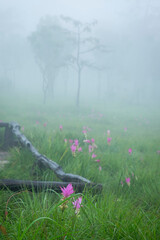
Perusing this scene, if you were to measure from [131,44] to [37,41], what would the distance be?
25571 millimetres

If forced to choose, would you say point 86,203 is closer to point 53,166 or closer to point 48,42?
point 53,166

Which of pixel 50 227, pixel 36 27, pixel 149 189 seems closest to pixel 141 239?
pixel 50 227

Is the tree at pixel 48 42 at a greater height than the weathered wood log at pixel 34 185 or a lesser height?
greater

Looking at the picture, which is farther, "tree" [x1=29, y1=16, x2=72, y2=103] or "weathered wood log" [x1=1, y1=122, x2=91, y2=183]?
"tree" [x1=29, y1=16, x2=72, y2=103]

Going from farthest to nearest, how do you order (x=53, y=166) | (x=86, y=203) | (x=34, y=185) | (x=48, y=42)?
1. (x=48, y=42)
2. (x=53, y=166)
3. (x=34, y=185)
4. (x=86, y=203)

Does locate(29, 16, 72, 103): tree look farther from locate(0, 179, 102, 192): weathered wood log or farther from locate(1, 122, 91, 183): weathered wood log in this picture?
locate(0, 179, 102, 192): weathered wood log

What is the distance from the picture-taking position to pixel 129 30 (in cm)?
4650

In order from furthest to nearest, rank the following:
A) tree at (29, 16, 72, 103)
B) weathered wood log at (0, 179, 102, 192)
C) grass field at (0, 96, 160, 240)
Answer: tree at (29, 16, 72, 103) → weathered wood log at (0, 179, 102, 192) → grass field at (0, 96, 160, 240)

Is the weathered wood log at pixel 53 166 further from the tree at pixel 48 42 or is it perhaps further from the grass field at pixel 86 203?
the tree at pixel 48 42

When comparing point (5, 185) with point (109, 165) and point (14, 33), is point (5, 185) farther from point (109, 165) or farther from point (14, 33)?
point (14, 33)

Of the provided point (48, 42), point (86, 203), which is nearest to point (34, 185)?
point (86, 203)

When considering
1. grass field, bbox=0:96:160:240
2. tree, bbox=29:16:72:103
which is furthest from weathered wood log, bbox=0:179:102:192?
tree, bbox=29:16:72:103

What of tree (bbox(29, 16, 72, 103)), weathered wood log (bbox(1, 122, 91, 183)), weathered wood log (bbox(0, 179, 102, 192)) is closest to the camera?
weathered wood log (bbox(0, 179, 102, 192))

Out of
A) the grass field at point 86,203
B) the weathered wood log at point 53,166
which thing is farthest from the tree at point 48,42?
the weathered wood log at point 53,166
